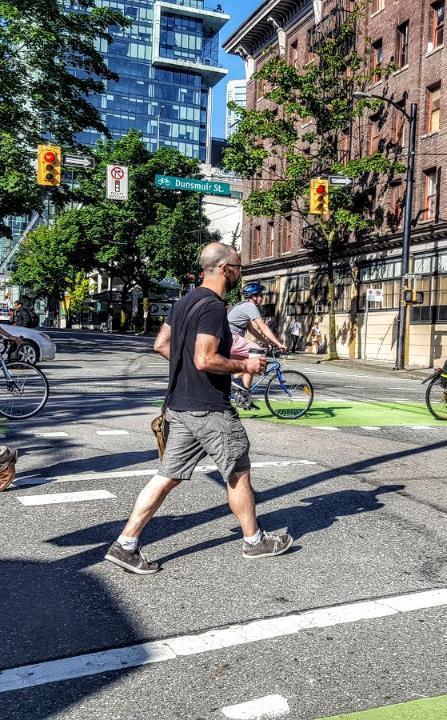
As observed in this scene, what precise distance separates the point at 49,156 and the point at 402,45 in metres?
19.4

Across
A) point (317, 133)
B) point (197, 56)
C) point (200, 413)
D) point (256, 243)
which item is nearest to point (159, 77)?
point (197, 56)

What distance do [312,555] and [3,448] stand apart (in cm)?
257

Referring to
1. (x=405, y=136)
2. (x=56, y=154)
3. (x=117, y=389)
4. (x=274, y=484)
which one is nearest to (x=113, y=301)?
(x=405, y=136)

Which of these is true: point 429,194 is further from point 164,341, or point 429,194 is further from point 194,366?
point 194,366

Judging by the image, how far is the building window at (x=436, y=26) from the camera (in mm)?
31062

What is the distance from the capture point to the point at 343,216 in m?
31.1

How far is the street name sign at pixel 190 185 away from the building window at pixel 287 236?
1504cm

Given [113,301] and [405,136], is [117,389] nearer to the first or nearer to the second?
[405,136]

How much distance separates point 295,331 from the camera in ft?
135

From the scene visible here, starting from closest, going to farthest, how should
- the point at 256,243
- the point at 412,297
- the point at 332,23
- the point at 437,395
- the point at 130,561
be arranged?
1. the point at 130,561
2. the point at 437,395
3. the point at 412,297
4. the point at 332,23
5. the point at 256,243

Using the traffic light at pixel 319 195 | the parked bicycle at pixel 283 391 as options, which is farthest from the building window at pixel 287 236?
the parked bicycle at pixel 283 391

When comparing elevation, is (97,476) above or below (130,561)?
below

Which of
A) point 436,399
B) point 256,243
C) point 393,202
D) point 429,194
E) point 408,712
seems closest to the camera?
point 408,712

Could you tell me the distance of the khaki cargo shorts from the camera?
15.1ft
